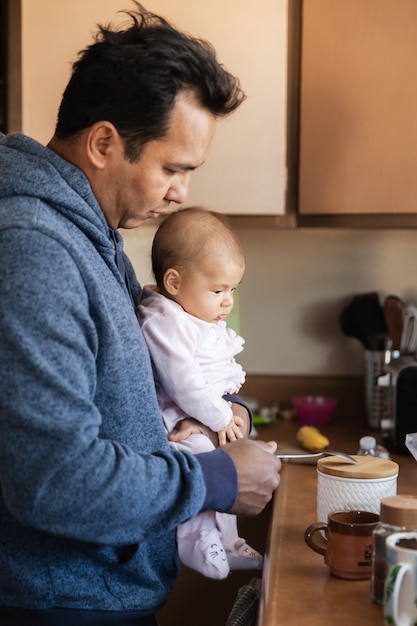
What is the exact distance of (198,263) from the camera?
163cm

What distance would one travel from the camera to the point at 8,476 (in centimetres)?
110

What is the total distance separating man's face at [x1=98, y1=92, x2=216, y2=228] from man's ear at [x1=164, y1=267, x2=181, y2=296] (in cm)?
28

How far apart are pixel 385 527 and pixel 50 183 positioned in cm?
66

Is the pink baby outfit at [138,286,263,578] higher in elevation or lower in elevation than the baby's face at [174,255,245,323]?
lower

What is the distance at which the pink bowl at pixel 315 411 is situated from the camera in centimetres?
253

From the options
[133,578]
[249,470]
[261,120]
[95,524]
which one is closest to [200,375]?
[249,470]

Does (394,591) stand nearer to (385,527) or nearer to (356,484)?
(385,527)

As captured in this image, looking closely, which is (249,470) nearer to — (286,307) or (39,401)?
(39,401)

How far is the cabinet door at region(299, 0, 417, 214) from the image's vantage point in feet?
6.89

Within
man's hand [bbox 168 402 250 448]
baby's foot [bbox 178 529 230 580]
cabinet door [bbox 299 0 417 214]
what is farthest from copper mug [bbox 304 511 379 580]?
cabinet door [bbox 299 0 417 214]

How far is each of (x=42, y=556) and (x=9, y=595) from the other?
0.28 ft

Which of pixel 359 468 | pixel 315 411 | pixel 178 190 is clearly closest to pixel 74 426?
pixel 178 190

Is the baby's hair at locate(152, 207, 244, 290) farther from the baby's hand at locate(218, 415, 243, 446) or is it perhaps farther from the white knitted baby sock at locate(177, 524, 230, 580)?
the white knitted baby sock at locate(177, 524, 230, 580)

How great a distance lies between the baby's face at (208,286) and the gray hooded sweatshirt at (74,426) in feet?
0.91
